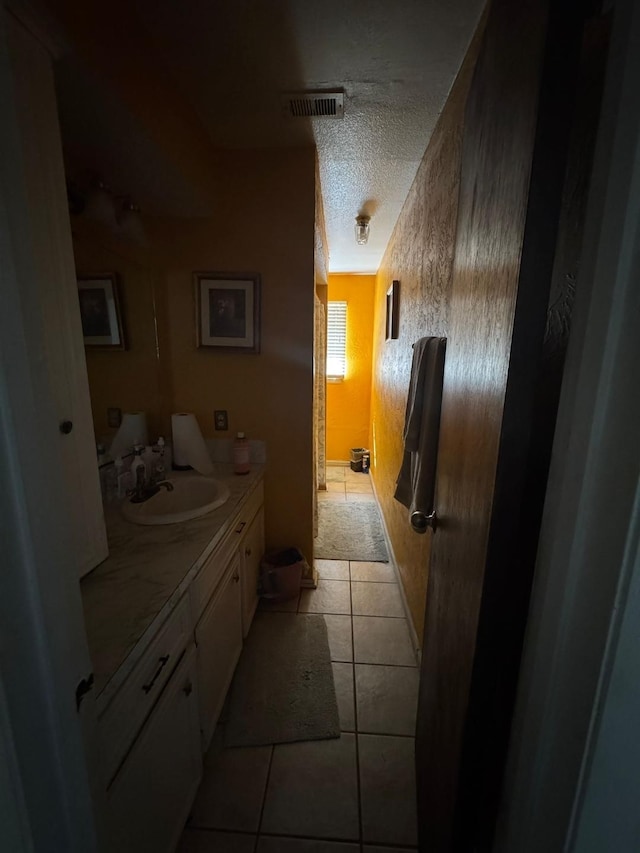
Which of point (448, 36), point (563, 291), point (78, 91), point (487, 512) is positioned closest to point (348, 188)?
point (448, 36)

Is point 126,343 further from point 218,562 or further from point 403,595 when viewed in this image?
point 403,595

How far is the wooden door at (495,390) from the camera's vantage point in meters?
0.47

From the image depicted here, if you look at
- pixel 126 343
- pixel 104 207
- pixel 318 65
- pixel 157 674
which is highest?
pixel 318 65

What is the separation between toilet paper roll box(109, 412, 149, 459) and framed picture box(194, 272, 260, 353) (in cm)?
53

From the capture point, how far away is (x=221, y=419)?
1983 mm

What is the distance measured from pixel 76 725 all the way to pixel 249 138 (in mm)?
2187

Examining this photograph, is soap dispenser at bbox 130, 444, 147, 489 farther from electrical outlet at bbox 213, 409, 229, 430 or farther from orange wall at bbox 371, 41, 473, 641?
orange wall at bbox 371, 41, 473, 641

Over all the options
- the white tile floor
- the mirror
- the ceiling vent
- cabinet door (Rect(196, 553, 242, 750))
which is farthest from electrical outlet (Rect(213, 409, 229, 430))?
the ceiling vent

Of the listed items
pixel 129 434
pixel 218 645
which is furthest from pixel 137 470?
pixel 218 645

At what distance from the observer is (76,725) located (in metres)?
0.47

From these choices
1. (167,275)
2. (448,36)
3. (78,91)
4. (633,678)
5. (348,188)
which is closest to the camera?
(633,678)

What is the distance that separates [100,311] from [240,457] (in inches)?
36.6

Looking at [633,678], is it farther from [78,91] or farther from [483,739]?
[78,91]

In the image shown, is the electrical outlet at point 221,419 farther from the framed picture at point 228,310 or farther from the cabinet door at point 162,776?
the cabinet door at point 162,776
